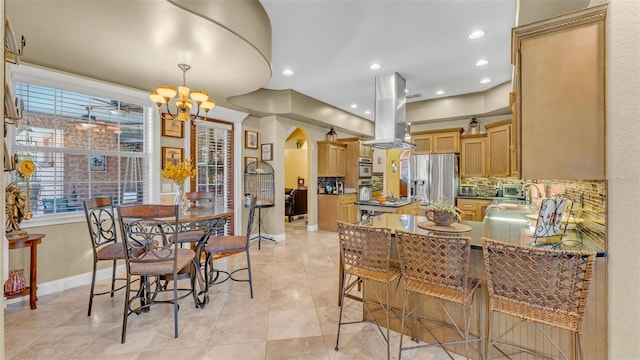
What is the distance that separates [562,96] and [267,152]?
459 cm

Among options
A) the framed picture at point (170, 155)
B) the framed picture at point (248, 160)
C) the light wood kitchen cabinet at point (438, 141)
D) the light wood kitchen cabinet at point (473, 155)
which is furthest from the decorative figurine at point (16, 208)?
the light wood kitchen cabinet at point (473, 155)

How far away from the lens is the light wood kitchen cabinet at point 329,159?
632 centimetres

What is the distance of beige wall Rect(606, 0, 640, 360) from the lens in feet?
4.18

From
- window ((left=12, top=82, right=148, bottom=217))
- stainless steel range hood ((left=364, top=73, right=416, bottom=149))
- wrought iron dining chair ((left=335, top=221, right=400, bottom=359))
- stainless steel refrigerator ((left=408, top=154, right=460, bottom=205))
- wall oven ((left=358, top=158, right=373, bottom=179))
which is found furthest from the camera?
wall oven ((left=358, top=158, right=373, bottom=179))

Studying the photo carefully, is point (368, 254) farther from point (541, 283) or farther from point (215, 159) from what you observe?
point (215, 159)

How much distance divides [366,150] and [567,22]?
17.6 feet

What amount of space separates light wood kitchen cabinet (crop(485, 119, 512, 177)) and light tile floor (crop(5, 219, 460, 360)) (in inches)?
157

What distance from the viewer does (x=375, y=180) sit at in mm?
8562

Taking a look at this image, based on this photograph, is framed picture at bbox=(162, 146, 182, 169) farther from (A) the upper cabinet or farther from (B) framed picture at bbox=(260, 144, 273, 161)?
(A) the upper cabinet

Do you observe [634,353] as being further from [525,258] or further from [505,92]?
[505,92]

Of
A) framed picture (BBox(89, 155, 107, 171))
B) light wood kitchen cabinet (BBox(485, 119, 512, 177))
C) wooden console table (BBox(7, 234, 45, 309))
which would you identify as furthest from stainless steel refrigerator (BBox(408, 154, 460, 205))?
wooden console table (BBox(7, 234, 45, 309))

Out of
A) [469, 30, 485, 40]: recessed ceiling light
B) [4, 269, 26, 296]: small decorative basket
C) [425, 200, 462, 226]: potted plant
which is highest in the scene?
[469, 30, 485, 40]: recessed ceiling light

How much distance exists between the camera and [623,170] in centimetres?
134

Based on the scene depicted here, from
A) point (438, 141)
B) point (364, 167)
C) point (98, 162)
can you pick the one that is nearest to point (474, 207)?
point (438, 141)
